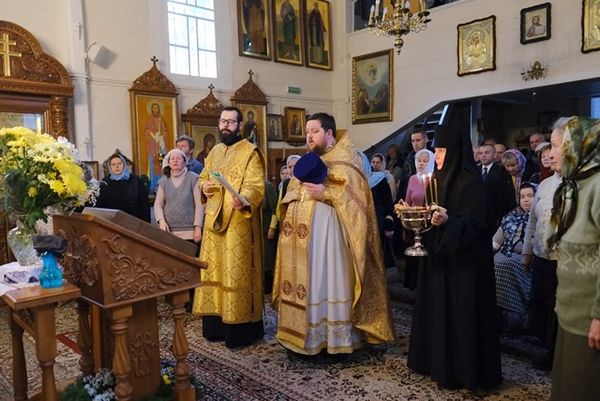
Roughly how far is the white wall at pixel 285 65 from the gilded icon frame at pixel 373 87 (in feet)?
0.47

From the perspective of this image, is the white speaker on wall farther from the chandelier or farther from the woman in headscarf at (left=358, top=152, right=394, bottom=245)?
the woman in headscarf at (left=358, top=152, right=394, bottom=245)

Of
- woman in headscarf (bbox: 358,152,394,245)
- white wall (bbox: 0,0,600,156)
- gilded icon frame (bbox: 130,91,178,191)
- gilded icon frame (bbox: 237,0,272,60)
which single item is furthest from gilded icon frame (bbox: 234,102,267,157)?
woman in headscarf (bbox: 358,152,394,245)

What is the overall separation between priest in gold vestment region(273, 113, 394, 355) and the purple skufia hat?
0.14 ft

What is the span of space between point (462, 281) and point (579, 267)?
1.00 m

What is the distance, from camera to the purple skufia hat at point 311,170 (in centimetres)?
339

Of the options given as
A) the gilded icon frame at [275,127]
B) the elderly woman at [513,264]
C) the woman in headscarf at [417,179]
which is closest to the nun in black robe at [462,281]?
the woman in headscarf at [417,179]

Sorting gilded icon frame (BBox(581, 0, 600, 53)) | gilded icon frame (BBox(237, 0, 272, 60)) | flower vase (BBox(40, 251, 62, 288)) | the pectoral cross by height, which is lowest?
flower vase (BBox(40, 251, 62, 288))

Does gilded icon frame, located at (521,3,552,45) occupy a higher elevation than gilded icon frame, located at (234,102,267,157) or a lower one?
higher

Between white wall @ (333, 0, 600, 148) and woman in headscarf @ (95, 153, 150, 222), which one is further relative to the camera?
white wall @ (333, 0, 600, 148)

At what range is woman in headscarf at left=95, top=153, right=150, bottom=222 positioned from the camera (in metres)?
5.58

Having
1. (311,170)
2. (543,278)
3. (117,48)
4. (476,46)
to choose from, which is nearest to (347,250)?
(311,170)

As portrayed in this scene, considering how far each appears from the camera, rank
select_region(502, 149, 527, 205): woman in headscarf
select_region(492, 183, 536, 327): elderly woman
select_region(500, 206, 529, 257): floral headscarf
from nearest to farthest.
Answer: select_region(492, 183, 536, 327): elderly woman < select_region(500, 206, 529, 257): floral headscarf < select_region(502, 149, 527, 205): woman in headscarf

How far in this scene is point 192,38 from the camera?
9312 millimetres

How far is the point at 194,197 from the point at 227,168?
95 centimetres
